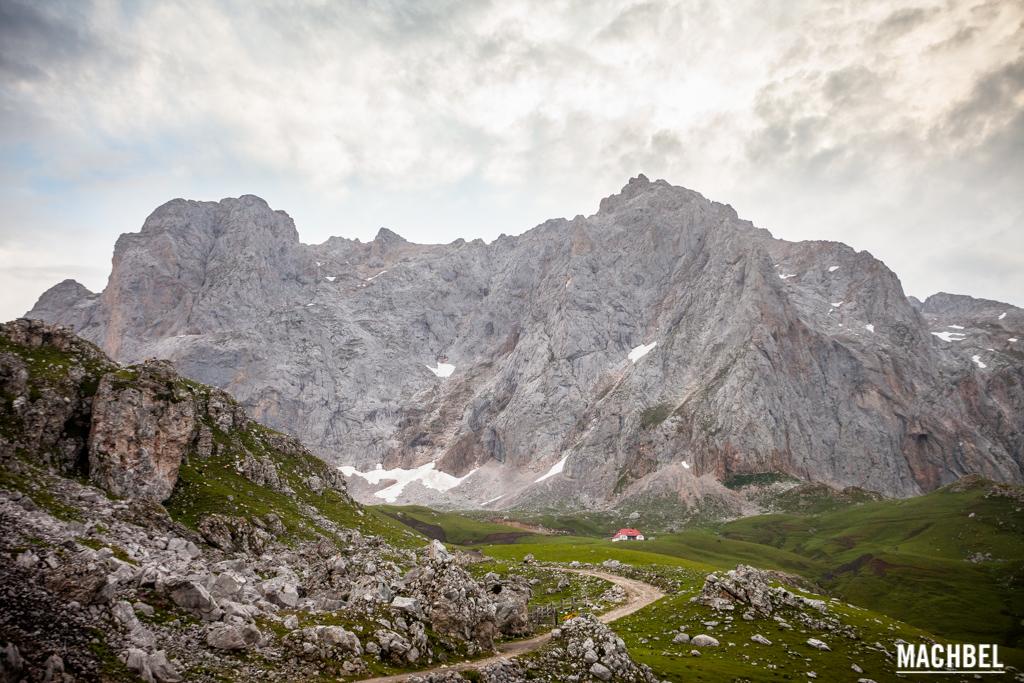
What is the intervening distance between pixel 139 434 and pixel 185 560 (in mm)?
24187

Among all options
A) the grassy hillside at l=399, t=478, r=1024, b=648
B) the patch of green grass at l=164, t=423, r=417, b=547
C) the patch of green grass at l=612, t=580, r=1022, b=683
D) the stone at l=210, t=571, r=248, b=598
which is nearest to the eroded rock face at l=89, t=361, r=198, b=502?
the patch of green grass at l=164, t=423, r=417, b=547

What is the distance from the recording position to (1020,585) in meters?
111

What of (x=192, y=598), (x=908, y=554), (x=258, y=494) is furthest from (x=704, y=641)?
(x=908, y=554)

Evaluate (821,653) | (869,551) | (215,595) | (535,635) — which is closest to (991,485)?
(869,551)

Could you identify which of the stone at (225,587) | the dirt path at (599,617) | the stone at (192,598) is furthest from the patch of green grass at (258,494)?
the dirt path at (599,617)

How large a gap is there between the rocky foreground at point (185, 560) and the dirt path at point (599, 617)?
4.14 feet

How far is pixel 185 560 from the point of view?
41.6 meters

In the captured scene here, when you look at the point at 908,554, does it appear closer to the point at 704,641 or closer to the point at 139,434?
the point at 704,641

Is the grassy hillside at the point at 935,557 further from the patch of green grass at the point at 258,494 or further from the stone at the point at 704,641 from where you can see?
the patch of green grass at the point at 258,494

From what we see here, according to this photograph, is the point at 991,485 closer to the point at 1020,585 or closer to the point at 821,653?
the point at 1020,585

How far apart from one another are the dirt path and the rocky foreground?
1263mm

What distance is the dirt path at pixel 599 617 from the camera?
92.6ft

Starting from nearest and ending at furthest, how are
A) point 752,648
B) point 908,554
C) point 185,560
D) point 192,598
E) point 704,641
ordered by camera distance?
point 192,598
point 185,560
point 752,648
point 704,641
point 908,554

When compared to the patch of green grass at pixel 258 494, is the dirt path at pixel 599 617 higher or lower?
lower
